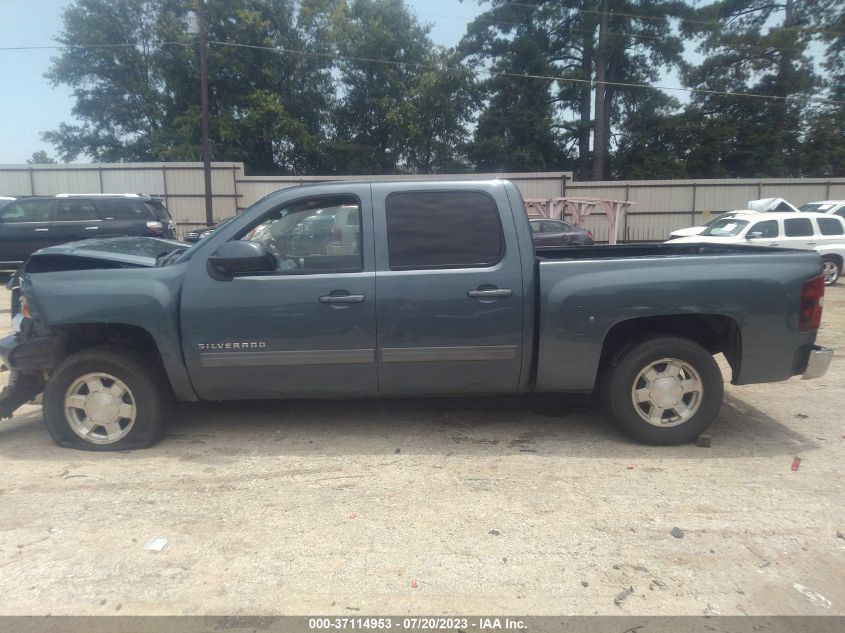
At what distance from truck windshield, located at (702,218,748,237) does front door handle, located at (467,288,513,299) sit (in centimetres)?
1164

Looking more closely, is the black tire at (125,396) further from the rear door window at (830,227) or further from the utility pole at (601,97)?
the utility pole at (601,97)

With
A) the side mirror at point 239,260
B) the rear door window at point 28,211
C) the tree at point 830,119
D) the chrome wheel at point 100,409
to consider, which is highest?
the tree at point 830,119

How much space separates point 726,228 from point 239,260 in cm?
1332

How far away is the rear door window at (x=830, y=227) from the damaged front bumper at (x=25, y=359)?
15.4m

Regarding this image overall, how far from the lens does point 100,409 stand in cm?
427

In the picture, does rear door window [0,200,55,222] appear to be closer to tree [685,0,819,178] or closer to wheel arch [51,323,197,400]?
wheel arch [51,323,197,400]

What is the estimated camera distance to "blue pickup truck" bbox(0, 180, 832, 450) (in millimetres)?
4137

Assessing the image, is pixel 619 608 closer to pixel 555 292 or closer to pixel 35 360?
pixel 555 292

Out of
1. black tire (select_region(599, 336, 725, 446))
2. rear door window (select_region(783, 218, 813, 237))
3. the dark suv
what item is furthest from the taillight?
the dark suv

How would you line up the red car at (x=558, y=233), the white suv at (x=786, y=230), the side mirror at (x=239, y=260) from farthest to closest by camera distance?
the red car at (x=558, y=233) → the white suv at (x=786, y=230) → the side mirror at (x=239, y=260)

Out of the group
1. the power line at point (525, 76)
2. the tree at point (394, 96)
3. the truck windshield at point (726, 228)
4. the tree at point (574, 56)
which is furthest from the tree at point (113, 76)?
the truck windshield at point (726, 228)

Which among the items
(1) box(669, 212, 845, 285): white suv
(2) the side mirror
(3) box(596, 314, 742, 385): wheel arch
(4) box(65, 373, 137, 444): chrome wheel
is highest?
(1) box(669, 212, 845, 285): white suv

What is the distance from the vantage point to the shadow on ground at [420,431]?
4.30 m

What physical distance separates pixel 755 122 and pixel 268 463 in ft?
119
